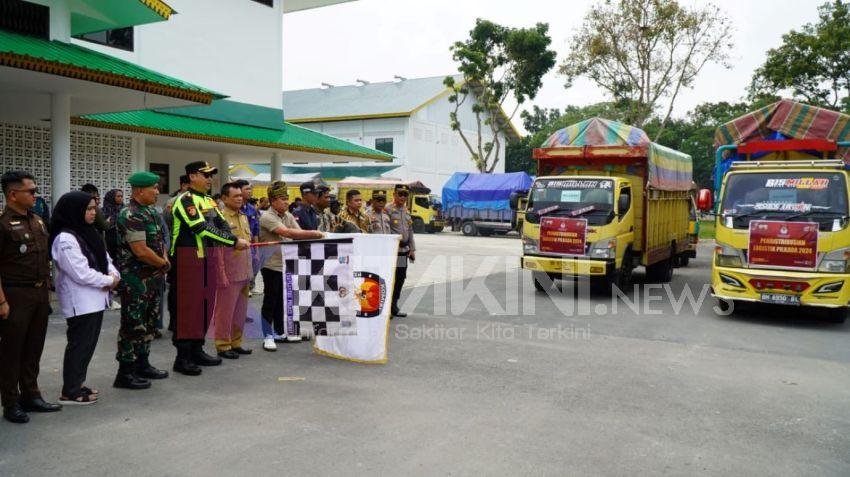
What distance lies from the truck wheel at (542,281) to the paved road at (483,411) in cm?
372

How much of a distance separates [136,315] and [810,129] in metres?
10.7

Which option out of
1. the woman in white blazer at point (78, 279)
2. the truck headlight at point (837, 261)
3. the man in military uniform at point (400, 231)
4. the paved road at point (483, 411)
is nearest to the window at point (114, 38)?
the paved road at point (483, 411)

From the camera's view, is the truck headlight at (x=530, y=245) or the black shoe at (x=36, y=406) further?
the truck headlight at (x=530, y=245)

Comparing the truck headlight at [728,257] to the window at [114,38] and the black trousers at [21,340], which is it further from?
the window at [114,38]

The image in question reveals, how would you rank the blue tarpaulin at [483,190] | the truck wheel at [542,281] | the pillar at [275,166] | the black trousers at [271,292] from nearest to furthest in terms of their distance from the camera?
1. the black trousers at [271,292]
2. the truck wheel at [542,281]
3. the pillar at [275,166]
4. the blue tarpaulin at [483,190]

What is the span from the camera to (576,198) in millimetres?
11625

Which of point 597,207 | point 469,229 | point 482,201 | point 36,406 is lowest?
point 36,406

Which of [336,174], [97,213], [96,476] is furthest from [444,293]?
[336,174]

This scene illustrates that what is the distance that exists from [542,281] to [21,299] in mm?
9471

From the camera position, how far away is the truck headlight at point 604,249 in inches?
436

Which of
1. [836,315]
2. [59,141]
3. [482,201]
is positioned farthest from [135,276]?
[482,201]

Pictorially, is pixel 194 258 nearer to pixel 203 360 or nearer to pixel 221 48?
pixel 203 360

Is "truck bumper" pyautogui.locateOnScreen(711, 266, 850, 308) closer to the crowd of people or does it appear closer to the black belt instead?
the crowd of people

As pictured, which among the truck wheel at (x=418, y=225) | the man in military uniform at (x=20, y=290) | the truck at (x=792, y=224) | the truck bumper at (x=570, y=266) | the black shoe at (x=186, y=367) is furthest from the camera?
the truck wheel at (x=418, y=225)
